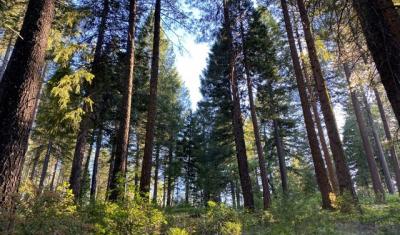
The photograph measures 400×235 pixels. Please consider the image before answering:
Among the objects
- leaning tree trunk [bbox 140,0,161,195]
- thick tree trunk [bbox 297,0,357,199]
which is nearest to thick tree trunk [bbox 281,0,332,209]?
thick tree trunk [bbox 297,0,357,199]

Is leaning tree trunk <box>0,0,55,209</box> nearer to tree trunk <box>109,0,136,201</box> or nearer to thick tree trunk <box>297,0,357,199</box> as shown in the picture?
tree trunk <box>109,0,136,201</box>

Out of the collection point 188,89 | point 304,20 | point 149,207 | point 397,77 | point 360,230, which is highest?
point 188,89

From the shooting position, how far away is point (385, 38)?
3.57 metres

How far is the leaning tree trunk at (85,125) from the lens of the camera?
11.7 metres

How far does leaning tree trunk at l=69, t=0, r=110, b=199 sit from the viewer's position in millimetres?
11714

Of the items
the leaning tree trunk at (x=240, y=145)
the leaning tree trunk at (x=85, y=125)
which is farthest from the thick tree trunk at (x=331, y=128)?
the leaning tree trunk at (x=85, y=125)

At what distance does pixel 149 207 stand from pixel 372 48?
432 centimetres

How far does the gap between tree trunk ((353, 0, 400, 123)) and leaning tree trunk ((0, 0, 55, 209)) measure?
5.13 meters

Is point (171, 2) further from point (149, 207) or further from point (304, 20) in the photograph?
point (149, 207)

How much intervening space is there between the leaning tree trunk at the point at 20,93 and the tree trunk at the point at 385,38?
202 inches

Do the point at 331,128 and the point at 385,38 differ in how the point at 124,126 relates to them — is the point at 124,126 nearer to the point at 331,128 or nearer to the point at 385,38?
the point at 331,128

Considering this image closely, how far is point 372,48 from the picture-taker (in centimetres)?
377

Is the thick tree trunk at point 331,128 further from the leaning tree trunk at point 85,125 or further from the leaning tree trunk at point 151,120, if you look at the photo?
the leaning tree trunk at point 85,125

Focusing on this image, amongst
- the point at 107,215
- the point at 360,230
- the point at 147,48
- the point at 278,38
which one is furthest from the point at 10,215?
the point at 278,38
